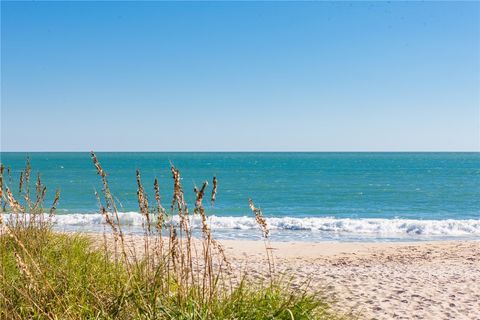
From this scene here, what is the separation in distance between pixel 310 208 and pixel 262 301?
1226 inches

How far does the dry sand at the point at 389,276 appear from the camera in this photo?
7.43 m

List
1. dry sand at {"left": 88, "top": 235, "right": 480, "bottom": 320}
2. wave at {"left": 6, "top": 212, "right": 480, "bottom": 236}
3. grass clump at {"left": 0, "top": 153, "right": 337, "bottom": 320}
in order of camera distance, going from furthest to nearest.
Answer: wave at {"left": 6, "top": 212, "right": 480, "bottom": 236} → dry sand at {"left": 88, "top": 235, "right": 480, "bottom": 320} → grass clump at {"left": 0, "top": 153, "right": 337, "bottom": 320}

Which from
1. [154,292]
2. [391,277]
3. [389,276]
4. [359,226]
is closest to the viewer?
[154,292]

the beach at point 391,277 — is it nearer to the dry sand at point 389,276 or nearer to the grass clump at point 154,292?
the dry sand at point 389,276

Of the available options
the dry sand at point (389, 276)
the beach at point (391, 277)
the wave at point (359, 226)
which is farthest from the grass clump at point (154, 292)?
the wave at point (359, 226)

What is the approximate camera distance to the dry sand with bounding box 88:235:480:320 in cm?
743

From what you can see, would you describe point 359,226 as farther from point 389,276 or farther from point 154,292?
point 154,292

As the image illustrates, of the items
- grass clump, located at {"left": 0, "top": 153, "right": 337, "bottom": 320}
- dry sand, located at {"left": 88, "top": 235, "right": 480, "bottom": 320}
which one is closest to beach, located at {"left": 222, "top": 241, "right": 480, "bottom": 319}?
dry sand, located at {"left": 88, "top": 235, "right": 480, "bottom": 320}

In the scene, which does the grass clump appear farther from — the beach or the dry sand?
the beach

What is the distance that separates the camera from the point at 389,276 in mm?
10148

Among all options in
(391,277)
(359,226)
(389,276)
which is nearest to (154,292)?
(391,277)

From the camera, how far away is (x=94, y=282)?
533 centimetres

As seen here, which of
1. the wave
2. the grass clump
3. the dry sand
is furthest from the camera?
the wave

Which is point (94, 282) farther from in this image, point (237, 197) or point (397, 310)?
point (237, 197)
